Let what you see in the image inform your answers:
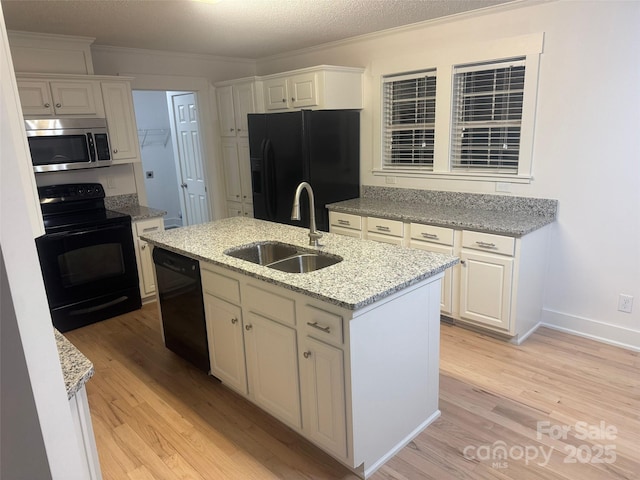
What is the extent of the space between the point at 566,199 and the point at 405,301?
190cm

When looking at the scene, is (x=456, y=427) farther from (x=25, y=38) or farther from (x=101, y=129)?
(x=25, y=38)

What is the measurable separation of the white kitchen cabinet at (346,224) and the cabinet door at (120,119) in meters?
2.01

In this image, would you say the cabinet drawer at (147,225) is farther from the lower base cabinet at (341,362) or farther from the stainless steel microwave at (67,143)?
the lower base cabinet at (341,362)

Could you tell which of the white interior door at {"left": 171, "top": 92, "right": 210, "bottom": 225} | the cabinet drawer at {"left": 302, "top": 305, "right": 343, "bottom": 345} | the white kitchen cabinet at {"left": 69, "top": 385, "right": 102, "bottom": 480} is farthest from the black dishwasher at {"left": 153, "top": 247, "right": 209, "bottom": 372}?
the white interior door at {"left": 171, "top": 92, "right": 210, "bottom": 225}

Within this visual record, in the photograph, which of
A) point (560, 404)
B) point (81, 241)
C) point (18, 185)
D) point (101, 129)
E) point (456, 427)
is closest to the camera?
point (18, 185)

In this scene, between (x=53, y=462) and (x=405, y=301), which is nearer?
(x=53, y=462)

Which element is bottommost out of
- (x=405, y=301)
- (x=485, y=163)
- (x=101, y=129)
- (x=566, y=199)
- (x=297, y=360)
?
(x=297, y=360)

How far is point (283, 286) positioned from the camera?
192 centimetres

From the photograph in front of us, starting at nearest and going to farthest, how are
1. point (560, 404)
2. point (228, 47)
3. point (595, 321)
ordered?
point (560, 404), point (595, 321), point (228, 47)

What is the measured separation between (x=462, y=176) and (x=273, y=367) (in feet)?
7.75

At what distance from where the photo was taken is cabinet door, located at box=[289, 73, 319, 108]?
399 cm

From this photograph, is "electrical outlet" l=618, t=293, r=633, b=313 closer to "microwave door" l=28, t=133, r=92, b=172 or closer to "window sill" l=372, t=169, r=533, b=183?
"window sill" l=372, t=169, r=533, b=183

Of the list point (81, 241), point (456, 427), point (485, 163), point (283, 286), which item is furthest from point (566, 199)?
point (81, 241)

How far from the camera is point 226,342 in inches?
98.2
